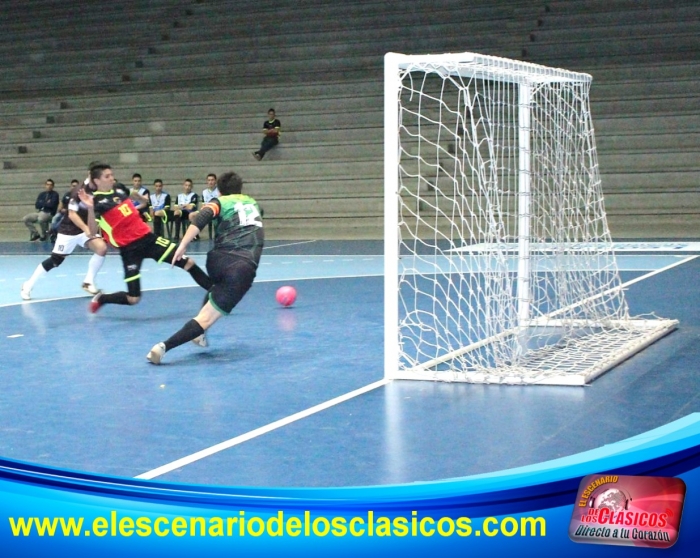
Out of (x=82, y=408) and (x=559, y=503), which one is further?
(x=82, y=408)

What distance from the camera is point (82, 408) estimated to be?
19.2 feet

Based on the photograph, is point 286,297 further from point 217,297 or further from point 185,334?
point 185,334

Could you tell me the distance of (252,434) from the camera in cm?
514

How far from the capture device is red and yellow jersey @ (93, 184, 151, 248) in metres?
9.56

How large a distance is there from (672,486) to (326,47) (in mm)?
23746

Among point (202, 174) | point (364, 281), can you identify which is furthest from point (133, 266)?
point (202, 174)

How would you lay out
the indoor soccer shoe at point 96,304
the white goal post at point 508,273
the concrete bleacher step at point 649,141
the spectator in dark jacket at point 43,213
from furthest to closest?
the spectator in dark jacket at point 43,213 → the concrete bleacher step at point 649,141 → the indoor soccer shoe at point 96,304 → the white goal post at point 508,273

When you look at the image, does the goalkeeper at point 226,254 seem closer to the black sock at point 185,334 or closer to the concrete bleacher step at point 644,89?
the black sock at point 185,334

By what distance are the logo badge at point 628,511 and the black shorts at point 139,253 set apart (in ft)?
26.3

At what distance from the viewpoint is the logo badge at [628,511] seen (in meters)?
1.76

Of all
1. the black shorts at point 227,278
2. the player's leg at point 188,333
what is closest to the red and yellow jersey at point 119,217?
the black shorts at point 227,278

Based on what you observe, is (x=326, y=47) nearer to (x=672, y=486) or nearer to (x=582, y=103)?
(x=582, y=103)

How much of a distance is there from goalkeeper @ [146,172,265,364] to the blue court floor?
0.94 ft

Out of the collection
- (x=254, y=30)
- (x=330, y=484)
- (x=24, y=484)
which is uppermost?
(x=254, y=30)
